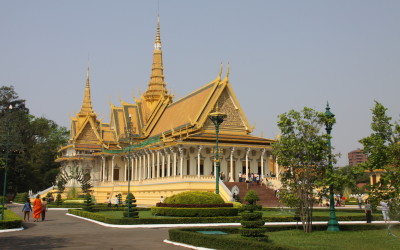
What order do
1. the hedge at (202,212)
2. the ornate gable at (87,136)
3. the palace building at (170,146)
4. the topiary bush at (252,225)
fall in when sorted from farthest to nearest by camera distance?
the ornate gable at (87,136) → the palace building at (170,146) → the hedge at (202,212) → the topiary bush at (252,225)

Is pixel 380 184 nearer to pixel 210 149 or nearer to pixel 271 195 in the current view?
pixel 271 195

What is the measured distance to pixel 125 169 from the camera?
57031 millimetres

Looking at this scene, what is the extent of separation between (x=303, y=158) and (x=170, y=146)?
2404 cm

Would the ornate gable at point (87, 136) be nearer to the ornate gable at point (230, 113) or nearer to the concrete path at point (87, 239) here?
the ornate gable at point (230, 113)

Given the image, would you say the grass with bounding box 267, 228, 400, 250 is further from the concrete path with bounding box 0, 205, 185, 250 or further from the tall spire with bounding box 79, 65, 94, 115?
the tall spire with bounding box 79, 65, 94, 115

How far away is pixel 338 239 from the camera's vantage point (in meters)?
16.2

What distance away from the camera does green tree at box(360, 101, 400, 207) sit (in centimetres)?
1309

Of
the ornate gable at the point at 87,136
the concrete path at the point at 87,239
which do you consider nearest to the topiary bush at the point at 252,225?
the concrete path at the point at 87,239

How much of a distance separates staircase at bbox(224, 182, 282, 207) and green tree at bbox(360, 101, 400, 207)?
20.4 metres

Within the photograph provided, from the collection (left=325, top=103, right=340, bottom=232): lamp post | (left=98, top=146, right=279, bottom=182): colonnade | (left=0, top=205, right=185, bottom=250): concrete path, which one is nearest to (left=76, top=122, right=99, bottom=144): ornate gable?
(left=98, top=146, right=279, bottom=182): colonnade

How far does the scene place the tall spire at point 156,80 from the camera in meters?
61.5

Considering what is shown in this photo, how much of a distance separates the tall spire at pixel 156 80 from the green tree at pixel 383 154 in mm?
47550

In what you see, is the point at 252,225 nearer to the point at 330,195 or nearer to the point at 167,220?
the point at 330,195

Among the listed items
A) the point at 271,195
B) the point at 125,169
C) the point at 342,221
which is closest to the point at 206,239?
the point at 342,221
